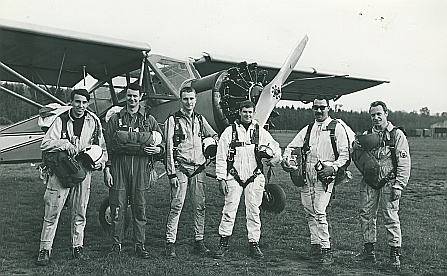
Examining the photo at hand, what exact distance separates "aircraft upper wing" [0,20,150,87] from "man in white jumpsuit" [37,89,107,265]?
2.25 m

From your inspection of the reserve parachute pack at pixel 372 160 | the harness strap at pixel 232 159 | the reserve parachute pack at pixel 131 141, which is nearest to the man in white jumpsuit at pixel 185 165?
the reserve parachute pack at pixel 131 141

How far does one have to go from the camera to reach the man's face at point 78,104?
4676 mm

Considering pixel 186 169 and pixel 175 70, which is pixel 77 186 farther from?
pixel 175 70

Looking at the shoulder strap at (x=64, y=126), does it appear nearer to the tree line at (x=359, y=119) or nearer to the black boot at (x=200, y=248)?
the black boot at (x=200, y=248)

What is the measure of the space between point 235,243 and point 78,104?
261cm

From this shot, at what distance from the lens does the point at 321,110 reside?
16.5 feet

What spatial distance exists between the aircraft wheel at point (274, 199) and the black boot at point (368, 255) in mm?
2403

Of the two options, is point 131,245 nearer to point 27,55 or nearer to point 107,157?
point 107,157

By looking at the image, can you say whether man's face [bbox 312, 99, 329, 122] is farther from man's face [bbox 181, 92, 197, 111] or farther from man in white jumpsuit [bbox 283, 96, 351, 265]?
man's face [bbox 181, 92, 197, 111]

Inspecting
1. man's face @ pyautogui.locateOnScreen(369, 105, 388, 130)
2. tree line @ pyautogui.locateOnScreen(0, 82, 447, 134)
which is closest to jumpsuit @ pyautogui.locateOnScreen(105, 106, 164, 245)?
tree line @ pyautogui.locateOnScreen(0, 82, 447, 134)

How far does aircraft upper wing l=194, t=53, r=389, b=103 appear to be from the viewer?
30.7 feet

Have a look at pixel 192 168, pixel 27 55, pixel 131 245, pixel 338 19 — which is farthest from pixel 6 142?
pixel 338 19

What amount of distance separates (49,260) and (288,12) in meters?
4.12

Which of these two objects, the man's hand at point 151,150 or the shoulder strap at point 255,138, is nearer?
the man's hand at point 151,150
